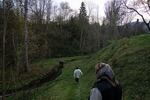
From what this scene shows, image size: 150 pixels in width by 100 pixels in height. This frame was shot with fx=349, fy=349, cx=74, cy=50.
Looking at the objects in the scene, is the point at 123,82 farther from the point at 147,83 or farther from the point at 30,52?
the point at 30,52

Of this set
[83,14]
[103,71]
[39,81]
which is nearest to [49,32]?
[83,14]

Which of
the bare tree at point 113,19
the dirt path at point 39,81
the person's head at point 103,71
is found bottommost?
the dirt path at point 39,81

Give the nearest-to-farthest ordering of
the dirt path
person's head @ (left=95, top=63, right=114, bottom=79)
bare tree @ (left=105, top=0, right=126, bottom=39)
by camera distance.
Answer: person's head @ (left=95, top=63, right=114, bottom=79) → the dirt path → bare tree @ (left=105, top=0, right=126, bottom=39)

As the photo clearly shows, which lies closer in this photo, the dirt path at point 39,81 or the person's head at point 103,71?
the person's head at point 103,71

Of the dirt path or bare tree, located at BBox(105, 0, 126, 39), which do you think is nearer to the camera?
the dirt path

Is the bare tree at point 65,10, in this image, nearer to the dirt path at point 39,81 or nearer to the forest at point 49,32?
the forest at point 49,32

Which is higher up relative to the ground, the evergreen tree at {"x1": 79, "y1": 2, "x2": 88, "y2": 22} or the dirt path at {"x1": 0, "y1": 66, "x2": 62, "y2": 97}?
the evergreen tree at {"x1": 79, "y1": 2, "x2": 88, "y2": 22}

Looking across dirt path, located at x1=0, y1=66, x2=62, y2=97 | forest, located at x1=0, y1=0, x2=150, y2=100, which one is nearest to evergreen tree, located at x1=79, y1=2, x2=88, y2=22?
forest, located at x1=0, y1=0, x2=150, y2=100

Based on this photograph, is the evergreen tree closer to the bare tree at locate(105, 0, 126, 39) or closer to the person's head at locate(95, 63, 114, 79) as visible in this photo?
the bare tree at locate(105, 0, 126, 39)

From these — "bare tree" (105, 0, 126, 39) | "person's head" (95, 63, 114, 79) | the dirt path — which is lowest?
the dirt path

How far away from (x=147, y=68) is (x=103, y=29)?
8183 cm

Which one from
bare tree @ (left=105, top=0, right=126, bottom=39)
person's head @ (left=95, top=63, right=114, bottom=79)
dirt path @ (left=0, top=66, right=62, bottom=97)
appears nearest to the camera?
person's head @ (left=95, top=63, right=114, bottom=79)

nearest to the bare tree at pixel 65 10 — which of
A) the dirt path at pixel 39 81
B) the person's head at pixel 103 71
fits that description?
the dirt path at pixel 39 81

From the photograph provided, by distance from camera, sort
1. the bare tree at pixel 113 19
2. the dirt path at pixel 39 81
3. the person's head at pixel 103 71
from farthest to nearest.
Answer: the bare tree at pixel 113 19, the dirt path at pixel 39 81, the person's head at pixel 103 71
